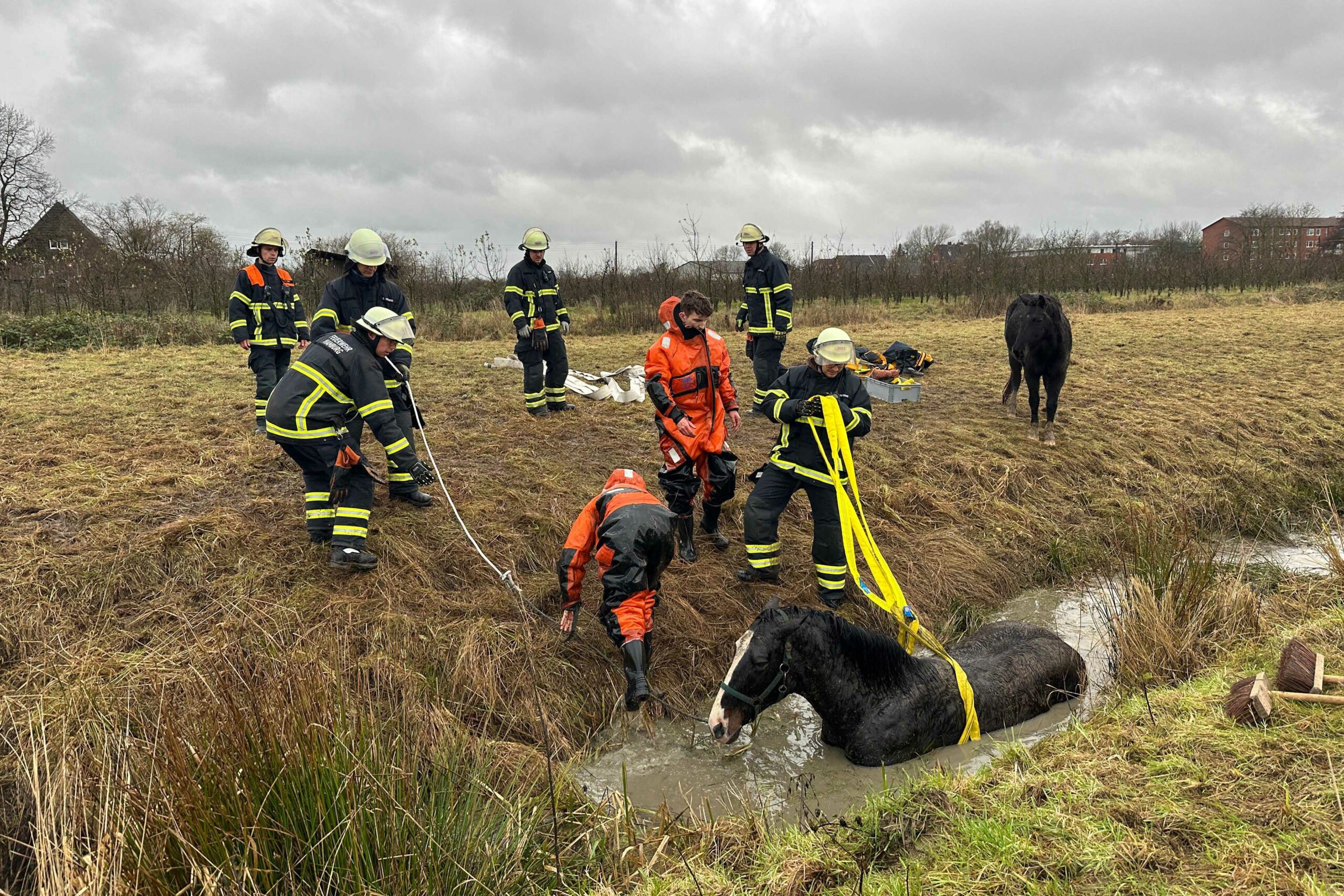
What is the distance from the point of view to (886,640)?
4176 millimetres

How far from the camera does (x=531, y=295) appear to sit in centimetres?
828

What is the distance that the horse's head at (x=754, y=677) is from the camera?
3762mm

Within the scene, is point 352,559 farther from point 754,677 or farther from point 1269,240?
point 1269,240

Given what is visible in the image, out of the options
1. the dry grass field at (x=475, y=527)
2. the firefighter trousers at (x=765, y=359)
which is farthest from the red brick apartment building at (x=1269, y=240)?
the firefighter trousers at (x=765, y=359)

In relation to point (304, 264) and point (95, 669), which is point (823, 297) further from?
point (95, 669)

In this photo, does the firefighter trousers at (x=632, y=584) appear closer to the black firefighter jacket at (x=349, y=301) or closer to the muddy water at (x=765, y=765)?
the muddy water at (x=765, y=765)

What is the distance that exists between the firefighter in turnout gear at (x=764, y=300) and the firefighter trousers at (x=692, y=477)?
2.56 metres

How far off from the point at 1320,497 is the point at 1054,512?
3.67m

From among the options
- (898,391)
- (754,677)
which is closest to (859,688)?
(754,677)

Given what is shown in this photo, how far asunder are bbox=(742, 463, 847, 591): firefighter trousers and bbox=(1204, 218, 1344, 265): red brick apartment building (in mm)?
34595

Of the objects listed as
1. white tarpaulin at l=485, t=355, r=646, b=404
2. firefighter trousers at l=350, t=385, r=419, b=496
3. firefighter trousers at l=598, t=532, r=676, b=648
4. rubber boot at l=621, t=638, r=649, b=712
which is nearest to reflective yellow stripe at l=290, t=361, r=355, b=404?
firefighter trousers at l=350, t=385, r=419, b=496

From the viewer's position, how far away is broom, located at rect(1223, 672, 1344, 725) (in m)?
3.10

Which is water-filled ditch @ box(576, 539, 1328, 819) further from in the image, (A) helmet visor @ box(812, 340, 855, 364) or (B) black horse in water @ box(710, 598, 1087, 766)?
(A) helmet visor @ box(812, 340, 855, 364)

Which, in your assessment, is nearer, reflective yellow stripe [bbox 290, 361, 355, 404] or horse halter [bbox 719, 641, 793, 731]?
horse halter [bbox 719, 641, 793, 731]
